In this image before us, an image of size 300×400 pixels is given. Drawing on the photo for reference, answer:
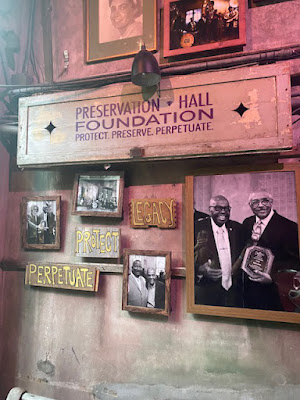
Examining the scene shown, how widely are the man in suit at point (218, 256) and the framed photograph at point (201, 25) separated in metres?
1.28

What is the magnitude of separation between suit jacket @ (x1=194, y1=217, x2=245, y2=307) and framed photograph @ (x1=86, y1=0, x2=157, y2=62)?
167 cm

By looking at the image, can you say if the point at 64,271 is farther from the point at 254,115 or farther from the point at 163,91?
the point at 254,115

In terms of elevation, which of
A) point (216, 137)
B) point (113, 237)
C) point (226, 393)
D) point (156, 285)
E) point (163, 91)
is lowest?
point (226, 393)

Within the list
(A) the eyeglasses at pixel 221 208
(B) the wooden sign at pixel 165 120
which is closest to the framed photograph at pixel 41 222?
(B) the wooden sign at pixel 165 120

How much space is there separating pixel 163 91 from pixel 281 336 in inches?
80.3

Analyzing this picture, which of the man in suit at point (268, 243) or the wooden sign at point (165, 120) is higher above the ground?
the wooden sign at point (165, 120)

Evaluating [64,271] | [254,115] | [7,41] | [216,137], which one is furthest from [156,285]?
[7,41]

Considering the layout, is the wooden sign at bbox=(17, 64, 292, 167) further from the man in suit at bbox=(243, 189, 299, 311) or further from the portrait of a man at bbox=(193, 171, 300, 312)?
the man in suit at bbox=(243, 189, 299, 311)

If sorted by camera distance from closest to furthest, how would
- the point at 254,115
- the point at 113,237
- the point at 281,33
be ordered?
the point at 254,115 < the point at 281,33 < the point at 113,237

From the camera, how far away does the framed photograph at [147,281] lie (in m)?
2.38

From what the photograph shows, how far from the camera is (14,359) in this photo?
2766mm

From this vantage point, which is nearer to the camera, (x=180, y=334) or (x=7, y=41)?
(x=180, y=334)

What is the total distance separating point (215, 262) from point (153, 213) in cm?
65

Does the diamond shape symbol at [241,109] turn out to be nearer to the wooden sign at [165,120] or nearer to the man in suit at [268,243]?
the wooden sign at [165,120]
